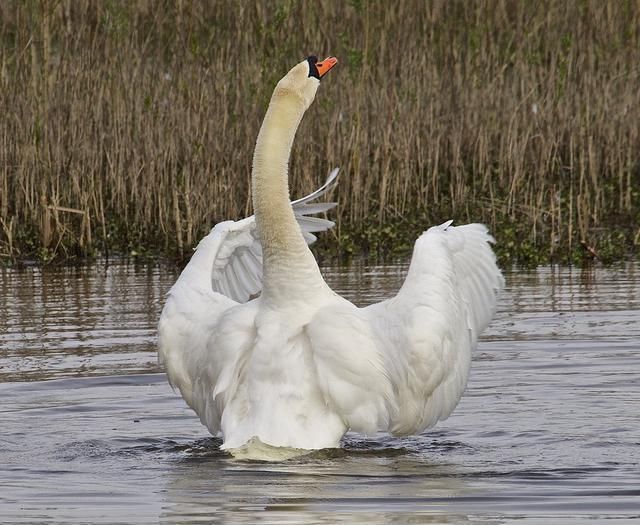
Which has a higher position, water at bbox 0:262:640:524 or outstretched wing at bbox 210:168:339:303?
outstretched wing at bbox 210:168:339:303

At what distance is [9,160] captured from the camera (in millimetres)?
13367

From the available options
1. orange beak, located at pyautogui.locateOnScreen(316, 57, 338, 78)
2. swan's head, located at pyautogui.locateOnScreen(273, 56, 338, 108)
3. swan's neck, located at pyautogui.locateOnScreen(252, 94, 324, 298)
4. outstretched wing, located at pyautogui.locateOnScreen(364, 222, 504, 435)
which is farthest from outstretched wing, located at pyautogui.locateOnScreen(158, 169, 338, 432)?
orange beak, located at pyautogui.locateOnScreen(316, 57, 338, 78)

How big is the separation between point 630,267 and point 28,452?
6336 mm

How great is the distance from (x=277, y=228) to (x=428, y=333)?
86 cm

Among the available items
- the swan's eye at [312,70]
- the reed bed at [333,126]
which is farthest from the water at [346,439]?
the reed bed at [333,126]

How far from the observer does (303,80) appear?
709 centimetres

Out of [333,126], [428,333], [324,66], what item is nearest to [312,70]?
[324,66]

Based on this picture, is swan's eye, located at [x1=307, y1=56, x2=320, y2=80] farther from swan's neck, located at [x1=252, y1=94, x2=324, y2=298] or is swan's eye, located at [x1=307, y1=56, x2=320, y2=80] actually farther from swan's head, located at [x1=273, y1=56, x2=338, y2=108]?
swan's neck, located at [x1=252, y1=94, x2=324, y2=298]

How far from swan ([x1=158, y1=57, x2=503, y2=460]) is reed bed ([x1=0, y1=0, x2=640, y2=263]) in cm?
541

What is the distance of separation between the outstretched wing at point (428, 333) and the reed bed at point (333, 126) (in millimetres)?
5526

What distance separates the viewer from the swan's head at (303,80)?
7.01 metres

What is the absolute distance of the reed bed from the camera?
13000mm

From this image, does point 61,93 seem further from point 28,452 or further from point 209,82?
point 28,452

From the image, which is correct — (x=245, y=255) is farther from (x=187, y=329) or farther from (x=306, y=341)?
(x=306, y=341)
